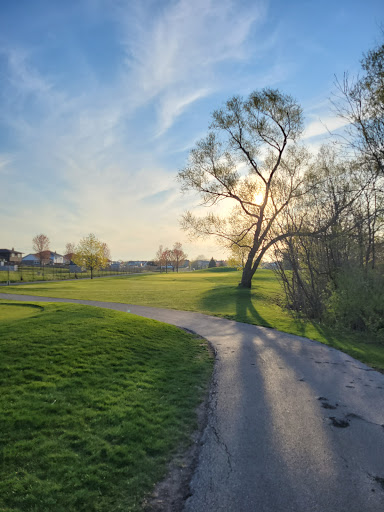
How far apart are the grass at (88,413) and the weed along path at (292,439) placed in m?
0.62

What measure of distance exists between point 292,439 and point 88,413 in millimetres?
3180

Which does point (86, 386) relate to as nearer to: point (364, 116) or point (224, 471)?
point (224, 471)

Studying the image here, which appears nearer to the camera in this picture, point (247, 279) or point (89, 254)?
point (247, 279)

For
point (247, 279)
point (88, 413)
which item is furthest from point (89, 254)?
point (88, 413)

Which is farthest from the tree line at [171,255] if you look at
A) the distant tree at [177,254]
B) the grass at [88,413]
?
the grass at [88,413]

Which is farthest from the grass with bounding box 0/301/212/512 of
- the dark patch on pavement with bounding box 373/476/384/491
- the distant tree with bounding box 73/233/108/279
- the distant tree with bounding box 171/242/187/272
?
the distant tree with bounding box 171/242/187/272

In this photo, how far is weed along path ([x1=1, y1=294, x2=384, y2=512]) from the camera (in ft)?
11.3

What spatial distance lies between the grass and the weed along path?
616 millimetres

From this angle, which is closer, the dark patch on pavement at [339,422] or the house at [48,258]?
the dark patch on pavement at [339,422]

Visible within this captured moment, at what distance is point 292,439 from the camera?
471cm

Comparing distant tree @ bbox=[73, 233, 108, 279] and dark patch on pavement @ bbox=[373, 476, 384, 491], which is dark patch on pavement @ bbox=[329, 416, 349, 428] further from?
distant tree @ bbox=[73, 233, 108, 279]

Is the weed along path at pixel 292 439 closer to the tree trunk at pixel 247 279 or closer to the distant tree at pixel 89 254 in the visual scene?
the tree trunk at pixel 247 279

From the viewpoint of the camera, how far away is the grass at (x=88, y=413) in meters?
3.56

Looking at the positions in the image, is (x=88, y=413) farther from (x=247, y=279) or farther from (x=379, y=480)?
(x=247, y=279)
